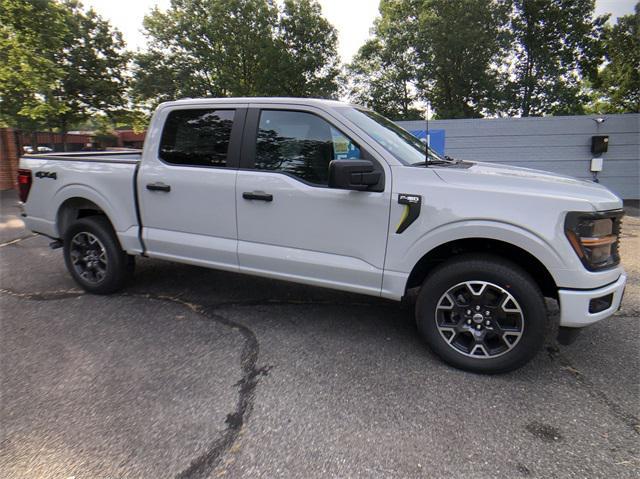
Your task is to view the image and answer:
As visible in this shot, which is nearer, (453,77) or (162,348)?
(162,348)

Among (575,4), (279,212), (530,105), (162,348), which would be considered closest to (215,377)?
(162,348)

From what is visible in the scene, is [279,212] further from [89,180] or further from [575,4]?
[575,4]

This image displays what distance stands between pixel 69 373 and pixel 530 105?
27.9m

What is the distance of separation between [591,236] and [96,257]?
4.53 m

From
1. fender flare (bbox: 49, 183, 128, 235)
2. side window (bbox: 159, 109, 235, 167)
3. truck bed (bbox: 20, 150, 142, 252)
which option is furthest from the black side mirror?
fender flare (bbox: 49, 183, 128, 235)

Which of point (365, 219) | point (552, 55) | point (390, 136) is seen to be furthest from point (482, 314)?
point (552, 55)

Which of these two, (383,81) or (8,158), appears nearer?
(8,158)

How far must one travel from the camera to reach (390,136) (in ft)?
11.9

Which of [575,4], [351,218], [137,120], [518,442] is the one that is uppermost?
[575,4]

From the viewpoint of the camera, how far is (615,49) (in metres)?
22.3

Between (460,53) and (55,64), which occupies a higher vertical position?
(460,53)

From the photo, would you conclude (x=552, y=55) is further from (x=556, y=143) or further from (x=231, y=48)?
(x=231, y=48)

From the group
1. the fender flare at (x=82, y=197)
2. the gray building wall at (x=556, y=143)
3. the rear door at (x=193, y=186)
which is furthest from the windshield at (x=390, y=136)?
the gray building wall at (x=556, y=143)

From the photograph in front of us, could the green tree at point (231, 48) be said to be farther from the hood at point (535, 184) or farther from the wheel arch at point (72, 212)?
the hood at point (535, 184)
